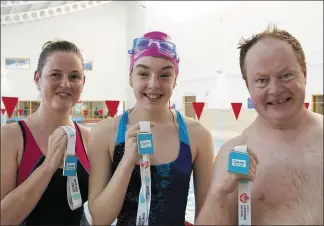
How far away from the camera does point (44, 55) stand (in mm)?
1802

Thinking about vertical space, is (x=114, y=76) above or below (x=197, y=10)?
below

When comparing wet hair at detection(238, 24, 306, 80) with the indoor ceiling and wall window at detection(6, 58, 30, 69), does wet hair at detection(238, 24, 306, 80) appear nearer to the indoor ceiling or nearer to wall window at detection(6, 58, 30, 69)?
the indoor ceiling

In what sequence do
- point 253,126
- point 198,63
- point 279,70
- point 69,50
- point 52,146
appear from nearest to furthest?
point 279,70 < point 52,146 < point 253,126 < point 69,50 < point 198,63

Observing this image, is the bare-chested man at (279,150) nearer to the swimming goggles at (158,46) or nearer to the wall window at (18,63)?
the swimming goggles at (158,46)

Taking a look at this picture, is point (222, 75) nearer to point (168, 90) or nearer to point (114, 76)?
point (114, 76)

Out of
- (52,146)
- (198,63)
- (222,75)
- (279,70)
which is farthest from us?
(198,63)

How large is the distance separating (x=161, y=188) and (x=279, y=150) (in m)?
0.64

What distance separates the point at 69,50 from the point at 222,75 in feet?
46.0

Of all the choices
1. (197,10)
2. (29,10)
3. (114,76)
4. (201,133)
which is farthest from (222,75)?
(201,133)

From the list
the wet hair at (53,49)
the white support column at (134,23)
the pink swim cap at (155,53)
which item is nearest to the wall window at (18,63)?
the white support column at (134,23)

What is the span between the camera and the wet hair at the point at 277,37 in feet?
4.65

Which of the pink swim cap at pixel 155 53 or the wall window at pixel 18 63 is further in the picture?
the wall window at pixel 18 63

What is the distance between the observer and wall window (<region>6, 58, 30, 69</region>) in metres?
14.8

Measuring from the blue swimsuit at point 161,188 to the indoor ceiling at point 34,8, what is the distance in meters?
14.7
